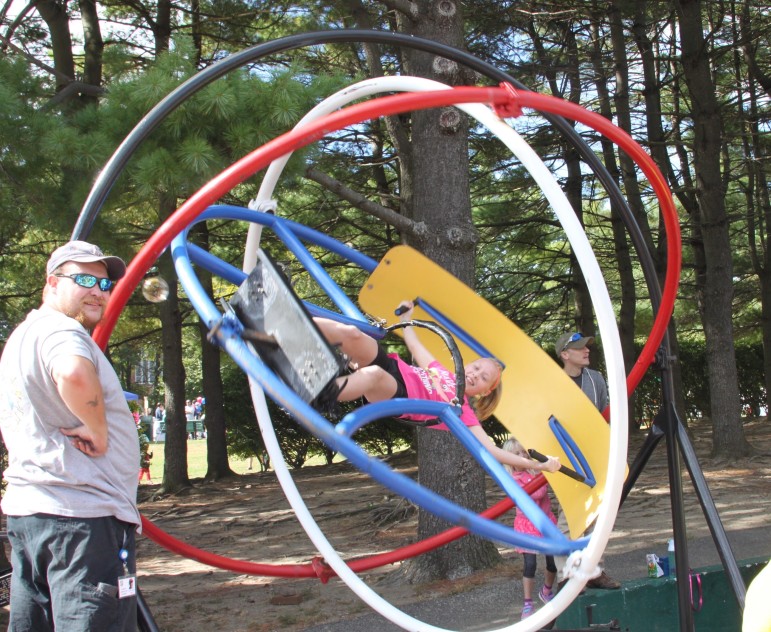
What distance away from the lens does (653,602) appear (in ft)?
15.6

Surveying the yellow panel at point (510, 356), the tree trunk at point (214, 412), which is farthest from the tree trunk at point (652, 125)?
the yellow panel at point (510, 356)

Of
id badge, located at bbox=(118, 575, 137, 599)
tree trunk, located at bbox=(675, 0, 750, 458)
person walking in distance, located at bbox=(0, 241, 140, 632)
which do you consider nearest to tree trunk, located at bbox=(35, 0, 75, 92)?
tree trunk, located at bbox=(675, 0, 750, 458)

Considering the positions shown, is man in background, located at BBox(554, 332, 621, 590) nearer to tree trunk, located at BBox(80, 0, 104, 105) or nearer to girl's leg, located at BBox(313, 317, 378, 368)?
girl's leg, located at BBox(313, 317, 378, 368)

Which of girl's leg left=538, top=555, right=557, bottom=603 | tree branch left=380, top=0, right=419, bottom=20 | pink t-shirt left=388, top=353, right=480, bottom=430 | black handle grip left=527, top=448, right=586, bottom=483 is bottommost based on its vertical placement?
girl's leg left=538, top=555, right=557, bottom=603

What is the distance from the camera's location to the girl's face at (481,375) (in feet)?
13.7

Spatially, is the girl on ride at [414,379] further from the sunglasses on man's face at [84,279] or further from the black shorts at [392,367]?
the sunglasses on man's face at [84,279]

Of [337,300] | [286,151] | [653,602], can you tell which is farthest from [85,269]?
[653,602]

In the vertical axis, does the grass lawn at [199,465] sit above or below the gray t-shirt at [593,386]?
below

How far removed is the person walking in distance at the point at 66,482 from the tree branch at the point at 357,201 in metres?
3.17

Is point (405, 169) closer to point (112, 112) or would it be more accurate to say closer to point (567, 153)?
point (112, 112)

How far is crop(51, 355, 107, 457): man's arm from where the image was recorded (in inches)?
109

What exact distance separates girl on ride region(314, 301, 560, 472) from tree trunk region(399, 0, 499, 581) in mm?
1764

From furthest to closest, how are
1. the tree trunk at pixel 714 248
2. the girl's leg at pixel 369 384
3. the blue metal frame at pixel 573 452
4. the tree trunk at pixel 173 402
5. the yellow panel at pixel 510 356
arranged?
1. the tree trunk at pixel 173 402
2. the tree trunk at pixel 714 248
3. the yellow panel at pixel 510 356
4. the blue metal frame at pixel 573 452
5. the girl's leg at pixel 369 384

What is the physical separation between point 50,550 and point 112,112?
3.64 metres
